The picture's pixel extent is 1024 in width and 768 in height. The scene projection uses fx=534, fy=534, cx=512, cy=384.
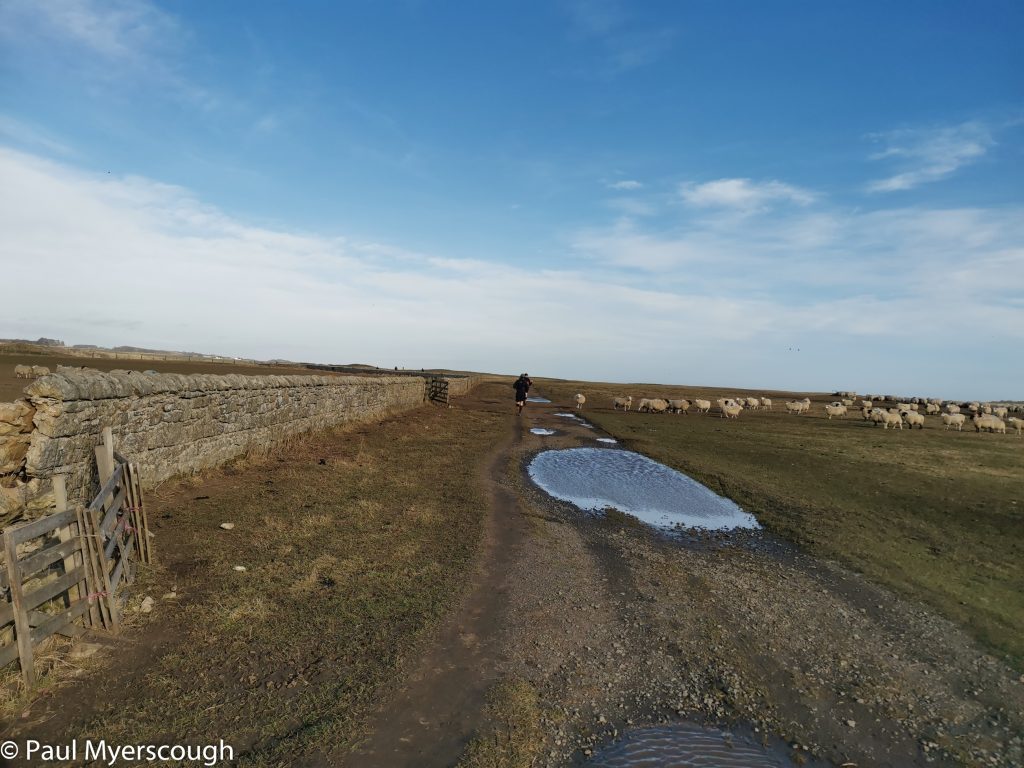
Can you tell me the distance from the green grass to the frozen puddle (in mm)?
3770

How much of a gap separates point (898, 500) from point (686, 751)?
1547 cm

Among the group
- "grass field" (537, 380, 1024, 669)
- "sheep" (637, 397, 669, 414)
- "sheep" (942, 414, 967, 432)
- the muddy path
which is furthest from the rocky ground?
"sheep" (942, 414, 967, 432)

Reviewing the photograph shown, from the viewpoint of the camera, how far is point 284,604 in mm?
7469

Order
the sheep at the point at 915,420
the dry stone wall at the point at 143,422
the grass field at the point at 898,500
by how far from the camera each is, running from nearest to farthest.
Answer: the dry stone wall at the point at 143,422
the grass field at the point at 898,500
the sheep at the point at 915,420

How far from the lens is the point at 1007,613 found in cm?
884

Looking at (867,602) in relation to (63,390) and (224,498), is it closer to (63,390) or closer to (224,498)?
(224,498)

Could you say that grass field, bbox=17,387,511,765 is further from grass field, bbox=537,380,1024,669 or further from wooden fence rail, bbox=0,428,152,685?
grass field, bbox=537,380,1024,669

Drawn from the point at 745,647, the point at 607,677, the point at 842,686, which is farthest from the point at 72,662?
the point at 842,686

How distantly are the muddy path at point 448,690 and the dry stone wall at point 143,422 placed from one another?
5.68m

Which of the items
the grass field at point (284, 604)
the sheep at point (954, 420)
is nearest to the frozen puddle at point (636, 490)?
the grass field at point (284, 604)

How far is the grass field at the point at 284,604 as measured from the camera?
16.8 feet

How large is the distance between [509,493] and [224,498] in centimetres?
731

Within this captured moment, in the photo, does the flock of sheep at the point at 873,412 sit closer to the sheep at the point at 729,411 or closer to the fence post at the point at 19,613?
the sheep at the point at 729,411

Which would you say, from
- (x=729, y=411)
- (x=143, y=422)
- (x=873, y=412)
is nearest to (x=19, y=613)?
(x=143, y=422)
